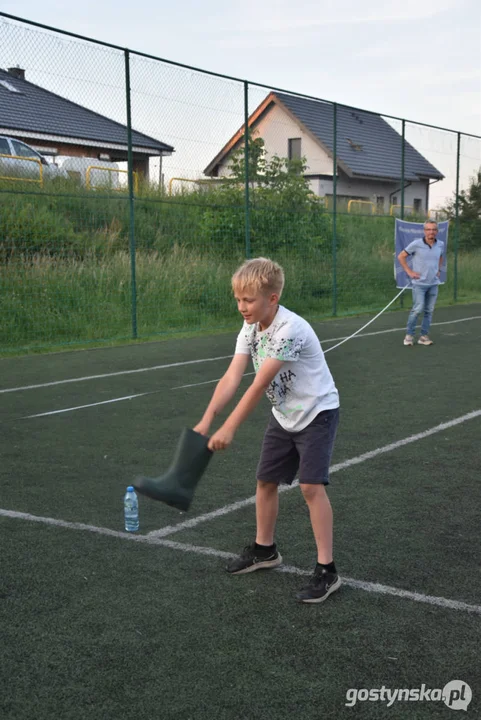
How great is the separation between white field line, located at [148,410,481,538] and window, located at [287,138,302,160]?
12.4 m

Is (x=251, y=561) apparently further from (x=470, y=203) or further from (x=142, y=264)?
(x=470, y=203)

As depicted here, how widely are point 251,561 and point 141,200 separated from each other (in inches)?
434

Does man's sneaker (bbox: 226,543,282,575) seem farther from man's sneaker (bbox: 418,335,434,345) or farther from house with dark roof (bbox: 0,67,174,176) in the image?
man's sneaker (bbox: 418,335,434,345)

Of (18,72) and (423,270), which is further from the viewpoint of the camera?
(423,270)

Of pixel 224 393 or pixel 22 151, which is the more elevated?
pixel 22 151

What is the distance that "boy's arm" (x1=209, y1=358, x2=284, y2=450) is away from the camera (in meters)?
3.72

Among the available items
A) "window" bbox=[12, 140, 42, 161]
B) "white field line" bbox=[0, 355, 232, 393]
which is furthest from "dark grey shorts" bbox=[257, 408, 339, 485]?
"window" bbox=[12, 140, 42, 161]

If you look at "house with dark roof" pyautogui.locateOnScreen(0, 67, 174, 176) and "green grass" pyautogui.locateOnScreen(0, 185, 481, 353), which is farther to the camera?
"green grass" pyautogui.locateOnScreen(0, 185, 481, 353)

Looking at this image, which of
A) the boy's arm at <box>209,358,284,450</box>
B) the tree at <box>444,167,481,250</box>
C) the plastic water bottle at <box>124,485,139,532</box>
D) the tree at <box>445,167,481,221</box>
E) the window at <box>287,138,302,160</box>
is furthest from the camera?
the tree at <box>444,167,481,250</box>

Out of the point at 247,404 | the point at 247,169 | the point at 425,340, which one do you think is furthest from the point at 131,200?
the point at 247,404

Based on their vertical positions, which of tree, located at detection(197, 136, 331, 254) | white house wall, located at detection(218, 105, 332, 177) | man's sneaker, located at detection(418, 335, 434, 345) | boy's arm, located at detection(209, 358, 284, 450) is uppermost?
white house wall, located at detection(218, 105, 332, 177)

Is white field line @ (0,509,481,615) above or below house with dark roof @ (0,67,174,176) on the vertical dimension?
below

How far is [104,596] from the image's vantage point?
3992 millimetres

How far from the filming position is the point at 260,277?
3.77 m
